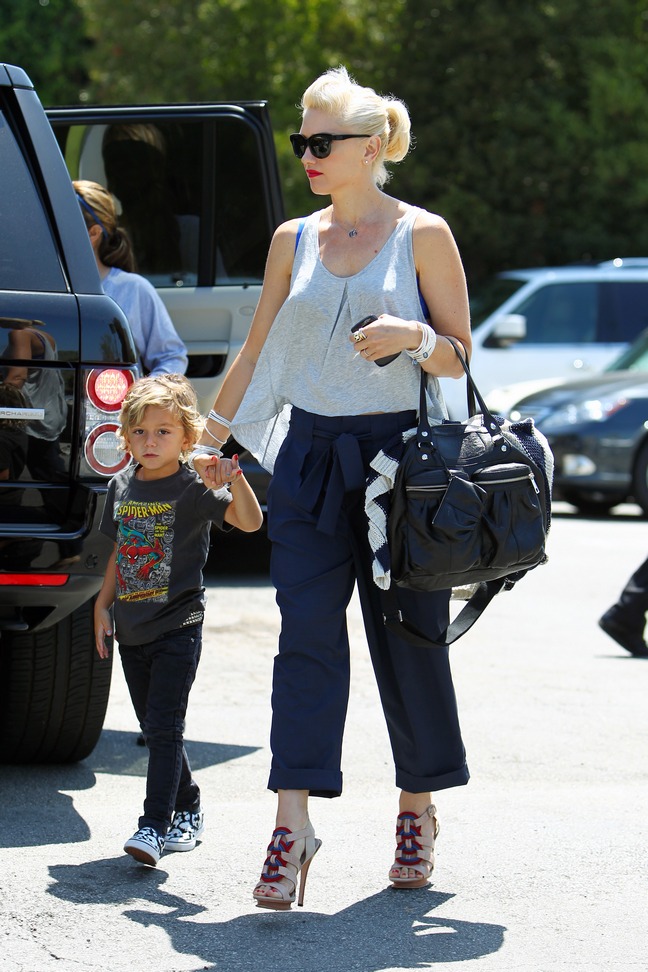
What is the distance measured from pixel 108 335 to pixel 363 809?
1.47 metres

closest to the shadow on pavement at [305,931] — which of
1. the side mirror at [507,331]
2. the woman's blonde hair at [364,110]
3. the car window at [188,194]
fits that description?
the woman's blonde hair at [364,110]

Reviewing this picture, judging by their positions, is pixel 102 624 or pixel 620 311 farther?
pixel 620 311

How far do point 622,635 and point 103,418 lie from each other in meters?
3.16

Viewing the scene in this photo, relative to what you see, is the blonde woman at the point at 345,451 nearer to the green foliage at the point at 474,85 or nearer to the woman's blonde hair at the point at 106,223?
the woman's blonde hair at the point at 106,223

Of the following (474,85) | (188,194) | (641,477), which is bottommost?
(641,477)

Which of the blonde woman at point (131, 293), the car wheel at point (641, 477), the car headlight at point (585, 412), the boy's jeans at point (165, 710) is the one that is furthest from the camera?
the car headlight at point (585, 412)

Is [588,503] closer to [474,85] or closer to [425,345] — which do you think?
[425,345]

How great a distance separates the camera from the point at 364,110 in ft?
12.2

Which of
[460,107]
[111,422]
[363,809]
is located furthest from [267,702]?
[460,107]

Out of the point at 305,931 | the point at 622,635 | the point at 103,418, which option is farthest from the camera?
the point at 622,635

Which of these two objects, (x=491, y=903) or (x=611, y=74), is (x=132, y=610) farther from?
(x=611, y=74)

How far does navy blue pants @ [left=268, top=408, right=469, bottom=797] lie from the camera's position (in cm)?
368

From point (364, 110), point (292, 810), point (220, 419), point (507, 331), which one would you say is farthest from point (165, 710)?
point (507, 331)

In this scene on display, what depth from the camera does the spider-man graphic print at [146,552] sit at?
391 centimetres
